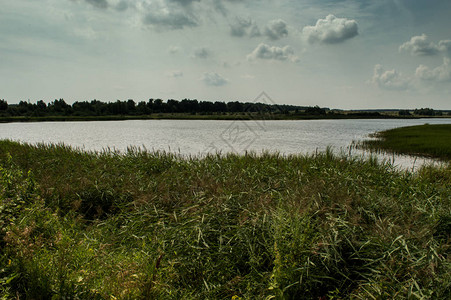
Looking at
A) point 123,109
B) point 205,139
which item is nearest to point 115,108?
point 123,109

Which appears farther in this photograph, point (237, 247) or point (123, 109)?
point (123, 109)

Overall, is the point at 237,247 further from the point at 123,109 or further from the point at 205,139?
the point at 123,109

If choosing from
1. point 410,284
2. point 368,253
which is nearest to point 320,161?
point 368,253

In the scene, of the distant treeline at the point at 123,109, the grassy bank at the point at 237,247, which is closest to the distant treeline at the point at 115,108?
the distant treeline at the point at 123,109

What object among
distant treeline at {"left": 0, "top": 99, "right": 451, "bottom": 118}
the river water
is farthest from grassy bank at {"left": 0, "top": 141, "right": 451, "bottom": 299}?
distant treeline at {"left": 0, "top": 99, "right": 451, "bottom": 118}

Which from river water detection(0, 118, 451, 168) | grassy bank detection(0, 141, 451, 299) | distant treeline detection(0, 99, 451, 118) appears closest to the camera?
grassy bank detection(0, 141, 451, 299)

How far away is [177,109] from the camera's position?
127 meters

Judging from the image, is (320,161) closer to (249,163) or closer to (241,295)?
(249,163)

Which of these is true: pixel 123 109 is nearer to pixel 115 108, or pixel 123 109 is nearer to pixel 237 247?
pixel 115 108

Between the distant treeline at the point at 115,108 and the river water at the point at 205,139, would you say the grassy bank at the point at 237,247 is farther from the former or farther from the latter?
the distant treeline at the point at 115,108

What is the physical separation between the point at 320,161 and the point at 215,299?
7.43 metres

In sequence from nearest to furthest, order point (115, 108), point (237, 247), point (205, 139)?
1. point (237, 247)
2. point (205, 139)
3. point (115, 108)

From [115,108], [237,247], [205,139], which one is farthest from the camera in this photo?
[115,108]

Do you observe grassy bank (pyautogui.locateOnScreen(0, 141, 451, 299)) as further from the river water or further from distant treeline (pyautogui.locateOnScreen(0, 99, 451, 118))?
distant treeline (pyautogui.locateOnScreen(0, 99, 451, 118))
